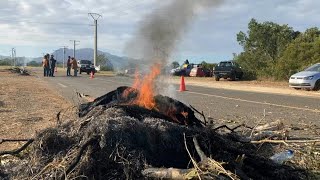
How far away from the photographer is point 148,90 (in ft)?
24.2

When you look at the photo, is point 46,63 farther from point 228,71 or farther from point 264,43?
point 264,43

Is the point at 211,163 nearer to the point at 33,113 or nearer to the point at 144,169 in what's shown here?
the point at 144,169

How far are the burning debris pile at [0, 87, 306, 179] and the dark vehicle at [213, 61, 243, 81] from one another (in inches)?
1328

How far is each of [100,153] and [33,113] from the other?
8.02 m

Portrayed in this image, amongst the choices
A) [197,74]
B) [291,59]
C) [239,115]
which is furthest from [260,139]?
[197,74]

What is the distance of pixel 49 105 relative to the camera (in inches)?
577

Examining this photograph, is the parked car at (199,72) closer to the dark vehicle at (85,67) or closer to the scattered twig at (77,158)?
the dark vehicle at (85,67)

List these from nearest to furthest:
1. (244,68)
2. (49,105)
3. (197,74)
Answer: (49,105) < (244,68) < (197,74)

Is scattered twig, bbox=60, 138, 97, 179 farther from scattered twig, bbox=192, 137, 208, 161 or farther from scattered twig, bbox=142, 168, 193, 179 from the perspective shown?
scattered twig, bbox=192, 137, 208, 161

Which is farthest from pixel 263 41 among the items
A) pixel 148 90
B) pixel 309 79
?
pixel 148 90

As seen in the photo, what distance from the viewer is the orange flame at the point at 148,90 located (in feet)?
23.0

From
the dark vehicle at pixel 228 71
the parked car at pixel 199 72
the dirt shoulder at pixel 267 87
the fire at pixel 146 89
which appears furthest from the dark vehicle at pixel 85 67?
the fire at pixel 146 89

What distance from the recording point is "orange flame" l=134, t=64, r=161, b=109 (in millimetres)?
7000

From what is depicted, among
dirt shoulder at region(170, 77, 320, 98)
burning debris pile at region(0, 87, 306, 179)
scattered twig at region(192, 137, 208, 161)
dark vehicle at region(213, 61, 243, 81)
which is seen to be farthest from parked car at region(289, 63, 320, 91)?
scattered twig at region(192, 137, 208, 161)
